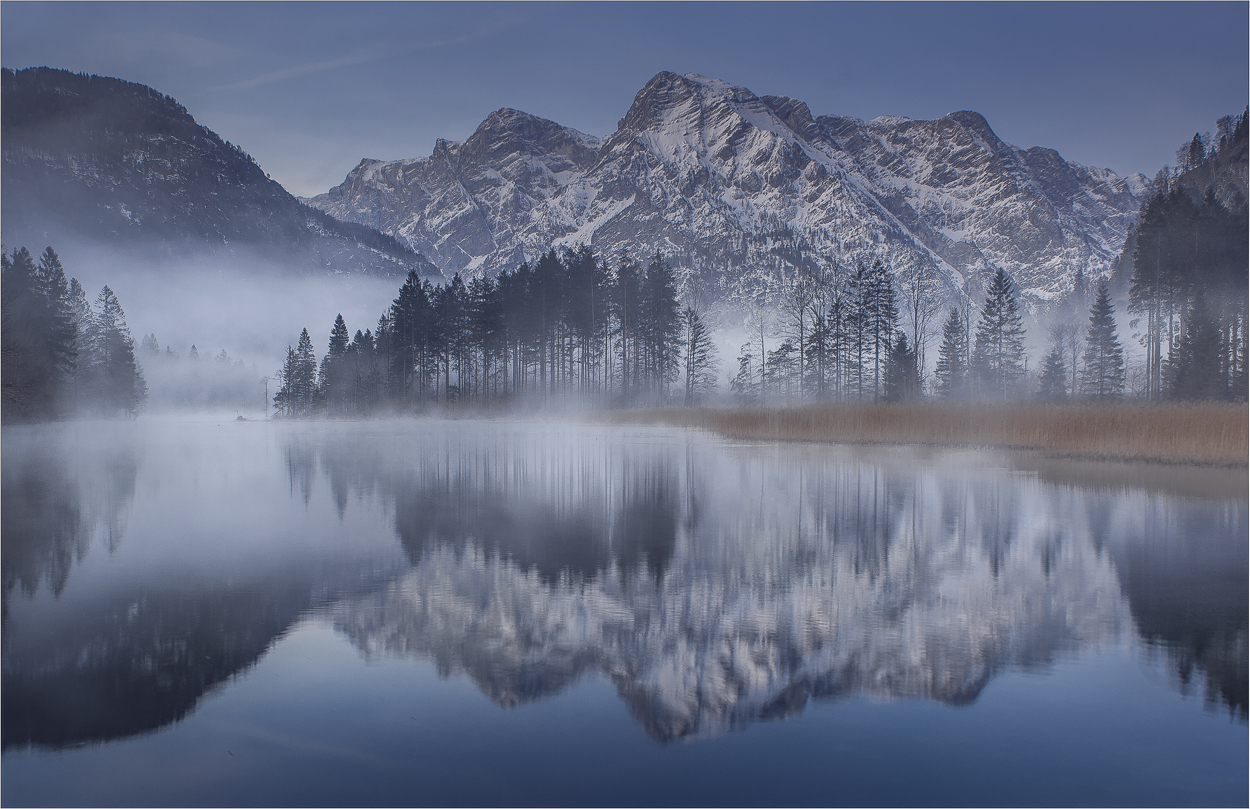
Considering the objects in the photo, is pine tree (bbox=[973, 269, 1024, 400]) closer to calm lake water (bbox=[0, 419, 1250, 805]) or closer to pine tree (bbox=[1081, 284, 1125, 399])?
pine tree (bbox=[1081, 284, 1125, 399])

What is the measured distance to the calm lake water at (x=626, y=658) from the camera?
3.57 m

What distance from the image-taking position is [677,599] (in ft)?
21.0

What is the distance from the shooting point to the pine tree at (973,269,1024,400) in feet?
281

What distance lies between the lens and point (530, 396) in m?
75.0

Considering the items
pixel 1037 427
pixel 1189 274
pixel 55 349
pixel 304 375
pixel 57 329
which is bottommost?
pixel 1037 427

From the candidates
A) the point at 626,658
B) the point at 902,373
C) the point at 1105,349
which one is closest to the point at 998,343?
the point at 1105,349

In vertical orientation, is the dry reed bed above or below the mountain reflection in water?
above

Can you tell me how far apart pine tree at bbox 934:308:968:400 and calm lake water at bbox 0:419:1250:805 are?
265 ft

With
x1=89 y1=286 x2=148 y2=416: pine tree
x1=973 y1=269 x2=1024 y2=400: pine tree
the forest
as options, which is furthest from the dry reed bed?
x1=89 y1=286 x2=148 y2=416: pine tree

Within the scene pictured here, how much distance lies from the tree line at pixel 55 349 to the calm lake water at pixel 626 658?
4098 centimetres

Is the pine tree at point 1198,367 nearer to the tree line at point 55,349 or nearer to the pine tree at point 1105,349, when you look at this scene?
the pine tree at point 1105,349

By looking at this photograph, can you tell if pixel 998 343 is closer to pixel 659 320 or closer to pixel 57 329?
pixel 659 320

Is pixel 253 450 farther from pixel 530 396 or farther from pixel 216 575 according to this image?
pixel 530 396

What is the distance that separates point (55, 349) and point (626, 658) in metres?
62.3
